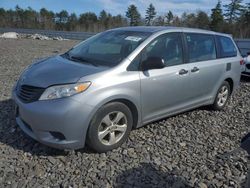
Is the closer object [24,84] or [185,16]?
[24,84]

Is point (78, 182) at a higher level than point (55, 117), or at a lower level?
lower

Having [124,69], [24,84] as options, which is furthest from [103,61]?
[24,84]

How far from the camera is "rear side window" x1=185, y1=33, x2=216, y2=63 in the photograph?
5027 mm

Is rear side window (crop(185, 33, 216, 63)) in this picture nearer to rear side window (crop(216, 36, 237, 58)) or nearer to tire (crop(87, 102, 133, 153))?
rear side window (crop(216, 36, 237, 58))

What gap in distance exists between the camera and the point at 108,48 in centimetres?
458

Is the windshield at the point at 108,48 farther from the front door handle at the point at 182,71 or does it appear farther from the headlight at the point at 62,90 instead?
the front door handle at the point at 182,71

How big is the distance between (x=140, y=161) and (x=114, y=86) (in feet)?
3.30

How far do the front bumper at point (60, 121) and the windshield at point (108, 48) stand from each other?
0.87 meters

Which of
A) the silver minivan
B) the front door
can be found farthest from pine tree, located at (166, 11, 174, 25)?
the front door

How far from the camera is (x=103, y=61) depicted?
421cm

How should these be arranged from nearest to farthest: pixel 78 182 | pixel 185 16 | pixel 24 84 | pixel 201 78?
1. pixel 78 182
2. pixel 24 84
3. pixel 201 78
4. pixel 185 16

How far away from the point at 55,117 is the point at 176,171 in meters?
1.59

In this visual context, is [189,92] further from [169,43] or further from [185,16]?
[185,16]

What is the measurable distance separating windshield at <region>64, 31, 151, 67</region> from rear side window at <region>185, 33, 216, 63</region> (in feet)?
3.01
